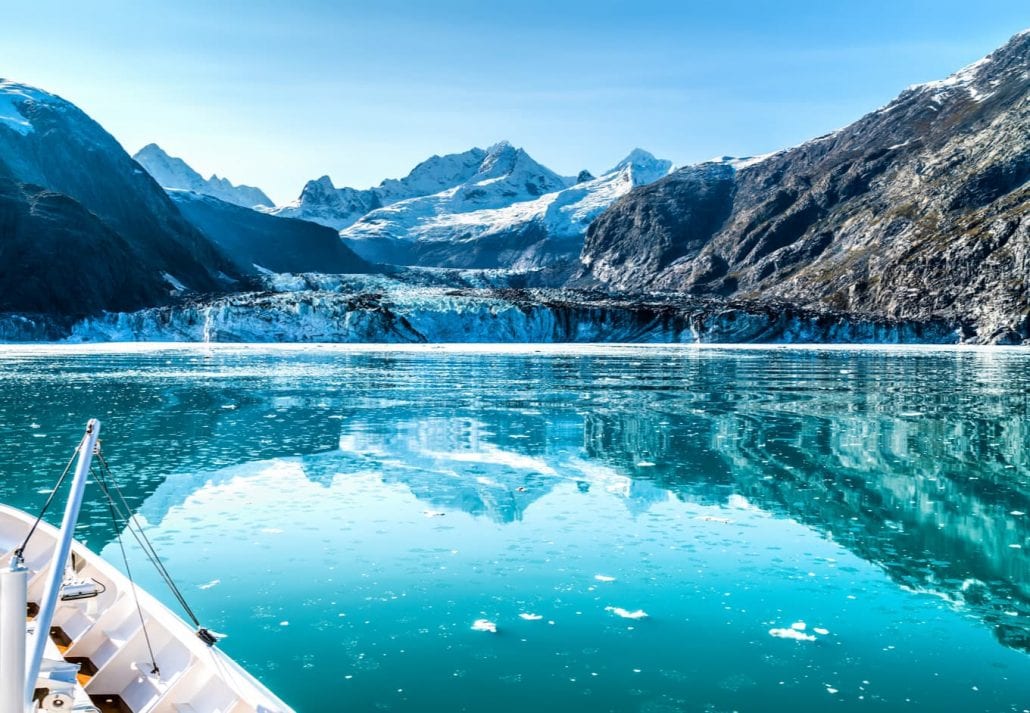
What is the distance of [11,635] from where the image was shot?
19.1ft

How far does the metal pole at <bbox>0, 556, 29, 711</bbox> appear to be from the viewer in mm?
5793

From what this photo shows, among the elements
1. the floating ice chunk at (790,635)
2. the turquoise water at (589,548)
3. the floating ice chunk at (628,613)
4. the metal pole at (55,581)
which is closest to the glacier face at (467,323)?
the turquoise water at (589,548)

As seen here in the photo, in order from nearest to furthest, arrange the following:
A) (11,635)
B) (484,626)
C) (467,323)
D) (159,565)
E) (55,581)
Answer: (11,635), (55,581), (159,565), (484,626), (467,323)

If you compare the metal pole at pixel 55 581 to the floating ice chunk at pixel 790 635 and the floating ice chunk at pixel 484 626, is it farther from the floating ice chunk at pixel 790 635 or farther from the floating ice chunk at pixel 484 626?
the floating ice chunk at pixel 790 635

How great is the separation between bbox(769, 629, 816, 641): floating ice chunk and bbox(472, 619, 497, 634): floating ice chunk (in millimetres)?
3521

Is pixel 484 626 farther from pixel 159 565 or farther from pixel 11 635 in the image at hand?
pixel 11 635

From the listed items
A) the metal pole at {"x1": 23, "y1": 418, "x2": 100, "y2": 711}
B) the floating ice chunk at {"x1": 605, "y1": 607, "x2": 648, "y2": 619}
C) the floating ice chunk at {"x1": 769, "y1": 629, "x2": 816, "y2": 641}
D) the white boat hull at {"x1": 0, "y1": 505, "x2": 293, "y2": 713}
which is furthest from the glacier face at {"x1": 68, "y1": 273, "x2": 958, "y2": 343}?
the metal pole at {"x1": 23, "y1": 418, "x2": 100, "y2": 711}

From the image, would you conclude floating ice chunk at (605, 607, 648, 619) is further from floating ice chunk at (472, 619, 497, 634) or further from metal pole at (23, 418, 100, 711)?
metal pole at (23, 418, 100, 711)

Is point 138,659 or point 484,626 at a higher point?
point 138,659

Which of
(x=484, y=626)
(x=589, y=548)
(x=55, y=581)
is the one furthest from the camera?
(x=589, y=548)

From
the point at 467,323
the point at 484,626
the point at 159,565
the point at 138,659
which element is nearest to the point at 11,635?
the point at 138,659

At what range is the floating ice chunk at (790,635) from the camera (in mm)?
10328

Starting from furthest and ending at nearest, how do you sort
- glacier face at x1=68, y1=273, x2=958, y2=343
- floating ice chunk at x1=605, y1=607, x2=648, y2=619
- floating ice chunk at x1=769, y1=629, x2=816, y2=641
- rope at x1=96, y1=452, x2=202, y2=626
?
glacier face at x1=68, y1=273, x2=958, y2=343 → floating ice chunk at x1=605, y1=607, x2=648, y2=619 → floating ice chunk at x1=769, y1=629, x2=816, y2=641 → rope at x1=96, y1=452, x2=202, y2=626

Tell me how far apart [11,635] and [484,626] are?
601 centimetres
